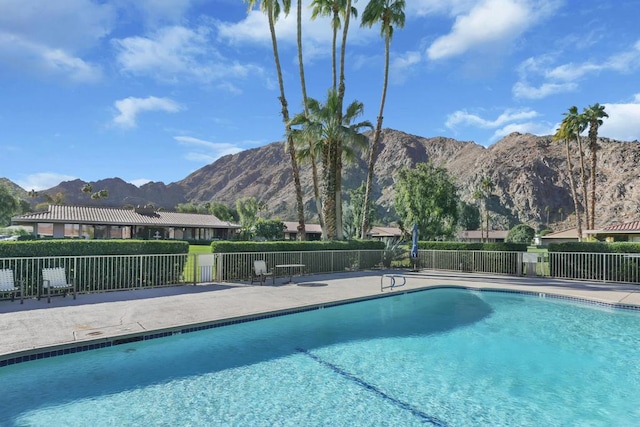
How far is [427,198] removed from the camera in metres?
29.7

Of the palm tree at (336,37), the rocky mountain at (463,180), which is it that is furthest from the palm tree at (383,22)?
the rocky mountain at (463,180)

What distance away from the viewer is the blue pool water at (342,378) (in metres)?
4.57

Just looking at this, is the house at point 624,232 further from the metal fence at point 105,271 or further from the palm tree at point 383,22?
the metal fence at point 105,271

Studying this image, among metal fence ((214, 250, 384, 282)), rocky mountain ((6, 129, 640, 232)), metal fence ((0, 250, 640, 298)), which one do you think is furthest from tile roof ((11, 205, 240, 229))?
metal fence ((214, 250, 384, 282))

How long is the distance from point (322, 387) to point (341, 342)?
2.13 meters

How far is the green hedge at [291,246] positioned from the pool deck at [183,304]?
129 cm

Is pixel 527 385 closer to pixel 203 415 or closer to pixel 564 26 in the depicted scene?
pixel 203 415

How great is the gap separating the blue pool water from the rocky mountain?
47891mm

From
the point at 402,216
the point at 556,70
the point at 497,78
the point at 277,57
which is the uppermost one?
the point at 497,78

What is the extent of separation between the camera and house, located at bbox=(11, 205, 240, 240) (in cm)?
3481

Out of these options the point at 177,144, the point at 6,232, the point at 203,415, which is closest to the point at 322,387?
the point at 203,415

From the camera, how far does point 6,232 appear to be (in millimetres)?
40125

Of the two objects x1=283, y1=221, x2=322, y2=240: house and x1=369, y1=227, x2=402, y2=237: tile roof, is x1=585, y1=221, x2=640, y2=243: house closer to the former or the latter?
x1=369, y1=227, x2=402, y2=237: tile roof

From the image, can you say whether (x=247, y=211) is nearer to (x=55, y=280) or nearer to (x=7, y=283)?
(x=55, y=280)
